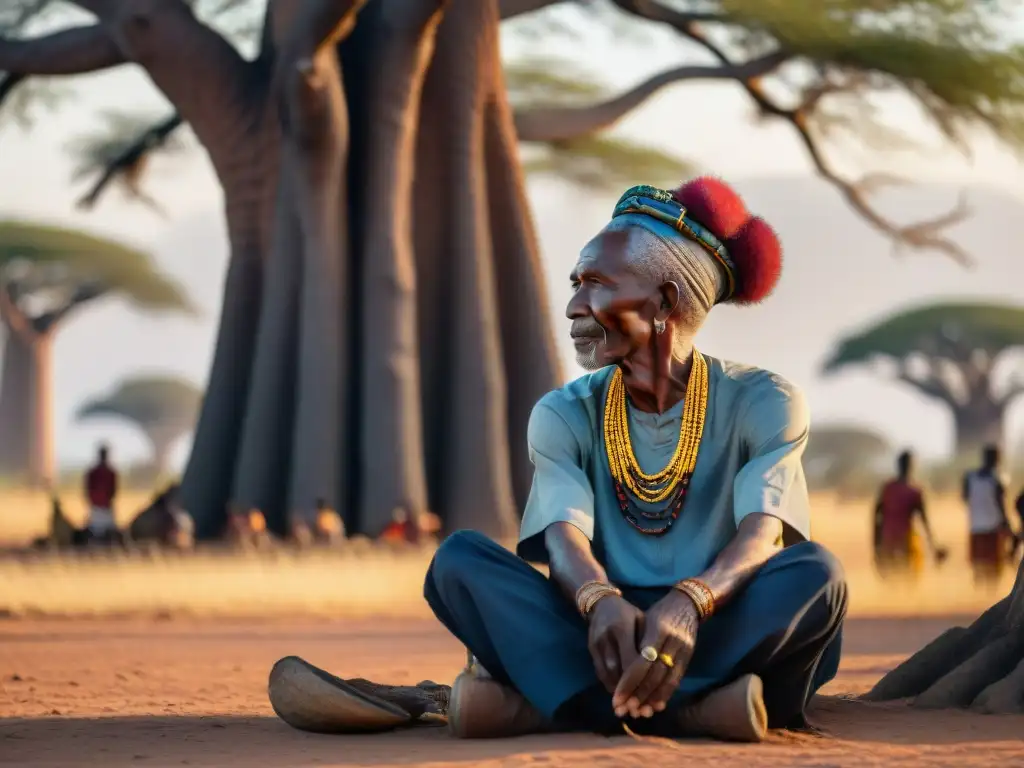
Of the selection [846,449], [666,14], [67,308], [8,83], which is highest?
[666,14]

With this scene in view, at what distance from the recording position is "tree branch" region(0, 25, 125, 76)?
692 inches

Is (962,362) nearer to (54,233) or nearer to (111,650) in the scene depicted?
(54,233)

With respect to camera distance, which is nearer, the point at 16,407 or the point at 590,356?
the point at 590,356

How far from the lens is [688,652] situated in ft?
15.8

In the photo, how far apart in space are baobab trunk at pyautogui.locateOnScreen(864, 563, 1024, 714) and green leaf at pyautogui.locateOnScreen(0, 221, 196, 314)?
32745 mm

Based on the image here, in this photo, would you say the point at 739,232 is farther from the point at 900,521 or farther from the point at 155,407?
the point at 155,407

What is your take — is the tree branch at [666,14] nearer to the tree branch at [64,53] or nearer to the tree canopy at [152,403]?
the tree branch at [64,53]

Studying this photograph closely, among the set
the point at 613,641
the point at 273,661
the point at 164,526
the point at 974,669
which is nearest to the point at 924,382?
the point at 164,526

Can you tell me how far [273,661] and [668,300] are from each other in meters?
4.14

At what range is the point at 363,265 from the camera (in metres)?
15.9

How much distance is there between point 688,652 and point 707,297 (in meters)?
1.18

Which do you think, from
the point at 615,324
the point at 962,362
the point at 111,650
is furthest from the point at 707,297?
the point at 962,362

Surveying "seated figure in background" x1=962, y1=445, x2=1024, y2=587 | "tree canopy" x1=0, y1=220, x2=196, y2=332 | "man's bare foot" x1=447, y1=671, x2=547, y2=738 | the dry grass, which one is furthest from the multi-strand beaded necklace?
"tree canopy" x1=0, y1=220, x2=196, y2=332

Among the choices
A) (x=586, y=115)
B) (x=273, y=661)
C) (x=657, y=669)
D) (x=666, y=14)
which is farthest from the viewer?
(x=666, y=14)
